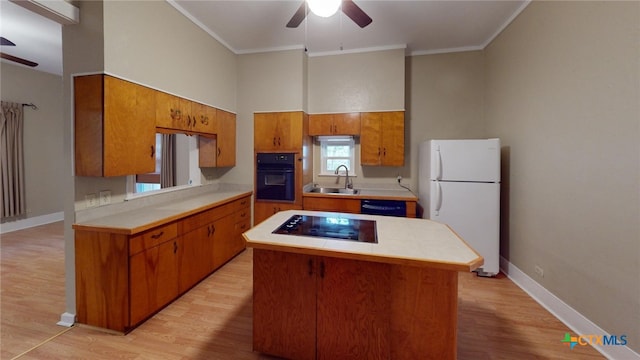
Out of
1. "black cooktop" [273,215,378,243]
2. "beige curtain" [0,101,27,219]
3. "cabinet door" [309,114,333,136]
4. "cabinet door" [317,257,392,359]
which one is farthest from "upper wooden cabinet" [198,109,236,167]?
"beige curtain" [0,101,27,219]

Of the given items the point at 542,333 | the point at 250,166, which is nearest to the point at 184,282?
the point at 250,166

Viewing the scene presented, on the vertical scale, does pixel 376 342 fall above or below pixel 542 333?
above

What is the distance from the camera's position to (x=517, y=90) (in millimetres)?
2953

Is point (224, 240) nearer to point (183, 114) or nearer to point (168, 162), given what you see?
point (168, 162)

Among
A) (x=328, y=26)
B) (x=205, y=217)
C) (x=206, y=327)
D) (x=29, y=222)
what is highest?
(x=328, y=26)

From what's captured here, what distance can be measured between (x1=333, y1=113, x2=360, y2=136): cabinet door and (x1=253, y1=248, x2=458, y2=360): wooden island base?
267cm

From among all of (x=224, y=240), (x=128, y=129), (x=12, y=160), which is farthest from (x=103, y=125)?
(x=12, y=160)

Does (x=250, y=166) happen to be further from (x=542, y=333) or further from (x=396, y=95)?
(x=542, y=333)

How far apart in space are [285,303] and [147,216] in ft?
5.03

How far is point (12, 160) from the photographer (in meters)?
4.50

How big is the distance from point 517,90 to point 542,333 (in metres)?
2.49

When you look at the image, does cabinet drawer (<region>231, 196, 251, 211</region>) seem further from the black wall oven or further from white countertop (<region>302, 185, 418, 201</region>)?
white countertop (<region>302, 185, 418, 201</region>)

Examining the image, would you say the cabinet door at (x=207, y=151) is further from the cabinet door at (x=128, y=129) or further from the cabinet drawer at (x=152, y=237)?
the cabinet drawer at (x=152, y=237)

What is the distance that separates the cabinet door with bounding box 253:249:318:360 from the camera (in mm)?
1677
